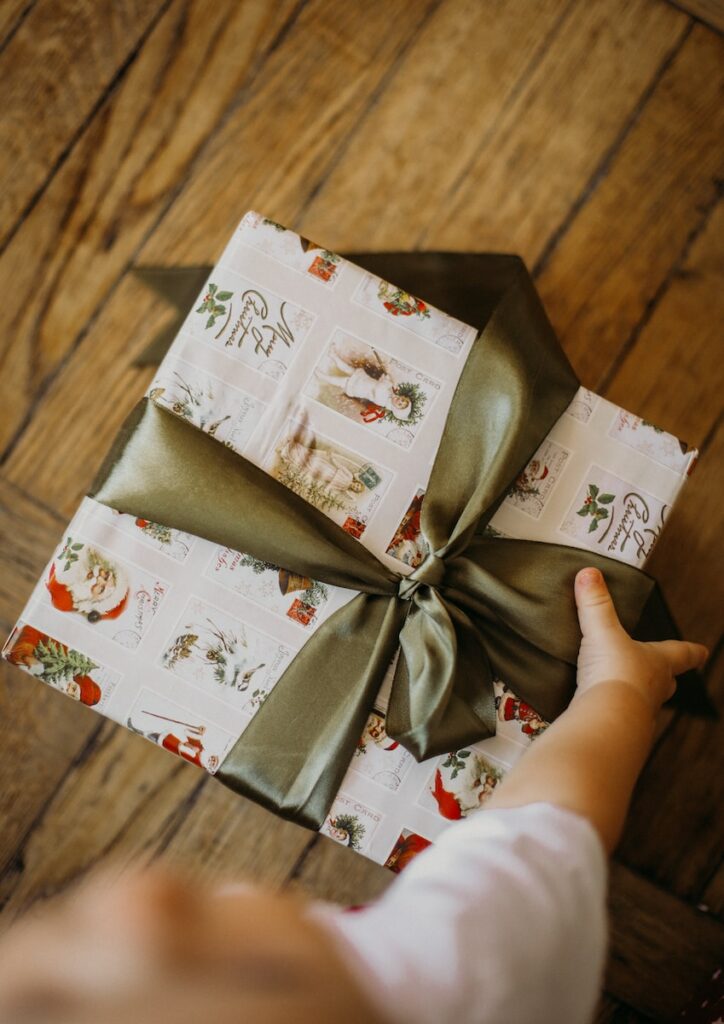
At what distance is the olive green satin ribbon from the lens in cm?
70

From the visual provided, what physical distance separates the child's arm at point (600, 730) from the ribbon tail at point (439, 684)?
0.23ft

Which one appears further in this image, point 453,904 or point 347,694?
point 347,694

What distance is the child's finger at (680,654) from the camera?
2.58 feet

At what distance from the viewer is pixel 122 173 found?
107 centimetres

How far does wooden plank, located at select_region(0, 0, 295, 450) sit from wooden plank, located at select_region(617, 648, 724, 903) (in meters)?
0.98

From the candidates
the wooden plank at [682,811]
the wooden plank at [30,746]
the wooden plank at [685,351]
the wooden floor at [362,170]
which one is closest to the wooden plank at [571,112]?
the wooden floor at [362,170]

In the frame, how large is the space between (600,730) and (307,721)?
0.86 ft

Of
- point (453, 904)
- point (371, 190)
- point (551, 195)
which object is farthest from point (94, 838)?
point (551, 195)

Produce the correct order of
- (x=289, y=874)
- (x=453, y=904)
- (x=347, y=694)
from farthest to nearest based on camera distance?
Result: (x=289, y=874) < (x=347, y=694) < (x=453, y=904)

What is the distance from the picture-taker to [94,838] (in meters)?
1.02

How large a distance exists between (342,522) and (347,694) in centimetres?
16

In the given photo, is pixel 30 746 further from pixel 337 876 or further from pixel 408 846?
pixel 408 846

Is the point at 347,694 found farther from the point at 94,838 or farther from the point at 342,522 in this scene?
the point at 94,838

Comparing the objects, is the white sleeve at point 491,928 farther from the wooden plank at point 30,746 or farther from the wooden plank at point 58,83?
the wooden plank at point 58,83
